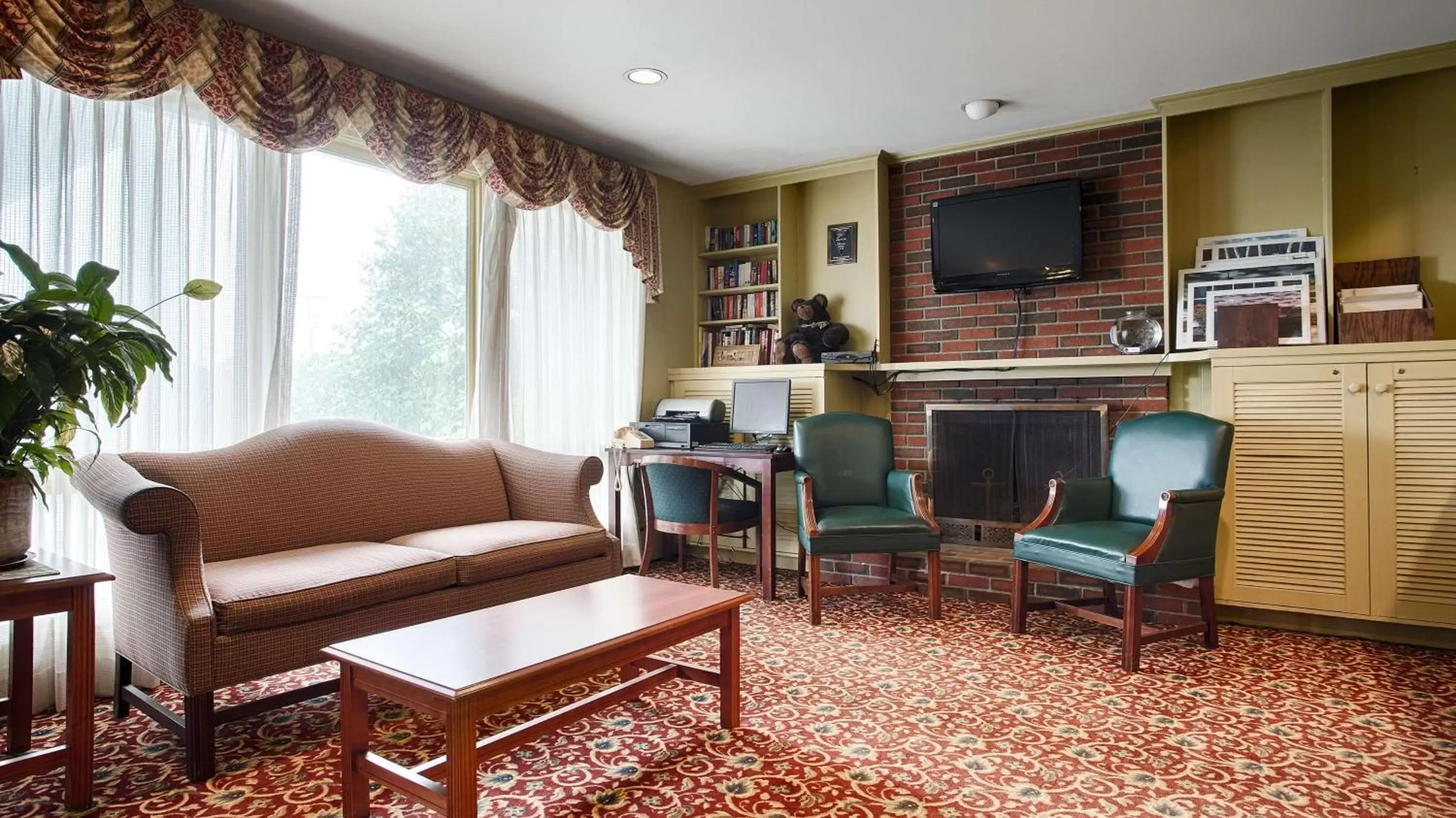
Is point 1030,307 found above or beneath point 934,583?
above

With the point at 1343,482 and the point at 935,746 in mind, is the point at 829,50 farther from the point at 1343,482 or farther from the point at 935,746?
the point at 1343,482

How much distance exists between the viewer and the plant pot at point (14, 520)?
1.95 m

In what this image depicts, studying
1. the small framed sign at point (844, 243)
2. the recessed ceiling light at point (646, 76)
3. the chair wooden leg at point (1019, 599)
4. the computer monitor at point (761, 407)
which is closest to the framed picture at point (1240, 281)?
the chair wooden leg at point (1019, 599)

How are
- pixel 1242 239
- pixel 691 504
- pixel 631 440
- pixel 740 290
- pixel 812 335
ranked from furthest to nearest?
pixel 740 290
pixel 812 335
pixel 631 440
pixel 691 504
pixel 1242 239

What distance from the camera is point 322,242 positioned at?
10.9ft

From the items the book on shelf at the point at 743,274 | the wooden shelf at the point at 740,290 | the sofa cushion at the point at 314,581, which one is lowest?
the sofa cushion at the point at 314,581

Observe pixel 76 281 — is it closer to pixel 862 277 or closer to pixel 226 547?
pixel 226 547

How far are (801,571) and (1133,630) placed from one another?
1.64 meters

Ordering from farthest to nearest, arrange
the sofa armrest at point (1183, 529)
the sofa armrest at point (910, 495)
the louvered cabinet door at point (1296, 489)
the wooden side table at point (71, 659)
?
the sofa armrest at point (910, 495) → the louvered cabinet door at point (1296, 489) → the sofa armrest at point (1183, 529) → the wooden side table at point (71, 659)

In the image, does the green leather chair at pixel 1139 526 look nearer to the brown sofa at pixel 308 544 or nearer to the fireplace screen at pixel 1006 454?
the fireplace screen at pixel 1006 454

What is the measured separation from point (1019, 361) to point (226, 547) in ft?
11.6

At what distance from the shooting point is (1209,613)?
3.14 m

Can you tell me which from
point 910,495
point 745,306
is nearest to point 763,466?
point 910,495

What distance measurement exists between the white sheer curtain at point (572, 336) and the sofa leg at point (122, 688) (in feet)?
5.93
